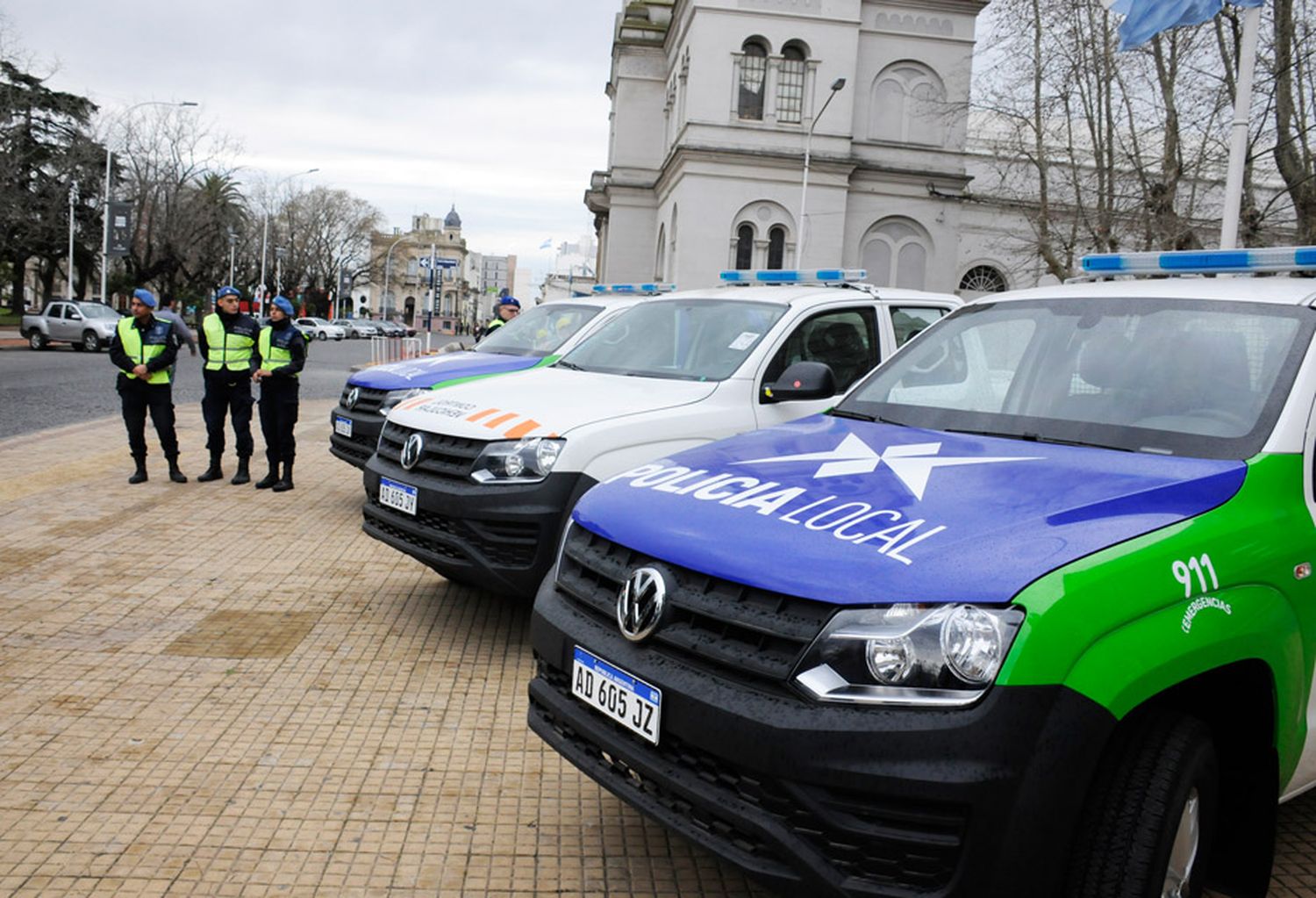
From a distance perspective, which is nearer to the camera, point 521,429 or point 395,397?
point 521,429

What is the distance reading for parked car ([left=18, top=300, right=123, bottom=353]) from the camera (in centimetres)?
3391

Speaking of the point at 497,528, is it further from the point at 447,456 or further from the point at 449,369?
the point at 449,369

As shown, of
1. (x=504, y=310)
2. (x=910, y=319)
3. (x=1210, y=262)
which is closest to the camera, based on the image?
(x=1210, y=262)

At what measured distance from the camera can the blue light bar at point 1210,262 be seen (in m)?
3.80

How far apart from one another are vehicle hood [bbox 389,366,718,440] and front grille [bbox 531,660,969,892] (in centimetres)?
281

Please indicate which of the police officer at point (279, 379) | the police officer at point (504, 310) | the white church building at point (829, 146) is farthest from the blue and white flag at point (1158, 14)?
the white church building at point (829, 146)

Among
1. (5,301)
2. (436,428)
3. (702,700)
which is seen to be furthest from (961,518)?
(5,301)

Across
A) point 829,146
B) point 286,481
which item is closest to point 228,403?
point 286,481

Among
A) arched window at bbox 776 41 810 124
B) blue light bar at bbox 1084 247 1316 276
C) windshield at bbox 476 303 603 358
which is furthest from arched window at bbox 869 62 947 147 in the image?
blue light bar at bbox 1084 247 1316 276

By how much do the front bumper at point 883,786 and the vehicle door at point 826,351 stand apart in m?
3.43

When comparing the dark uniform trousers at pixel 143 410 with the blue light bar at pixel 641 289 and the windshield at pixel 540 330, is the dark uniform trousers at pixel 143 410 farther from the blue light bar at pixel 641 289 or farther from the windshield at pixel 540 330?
the blue light bar at pixel 641 289

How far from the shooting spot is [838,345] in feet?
21.6

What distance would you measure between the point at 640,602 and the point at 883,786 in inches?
33.0

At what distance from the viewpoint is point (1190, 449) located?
3145 millimetres
